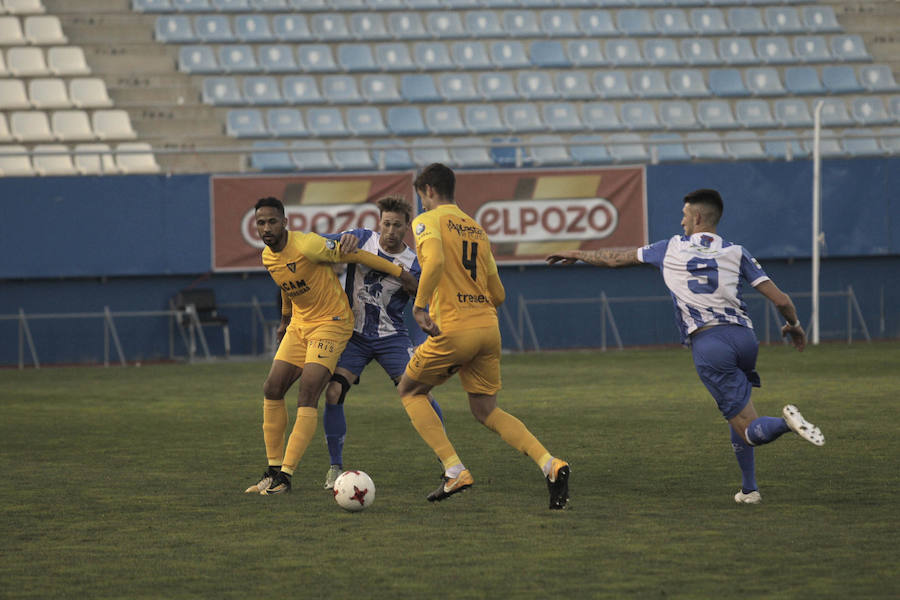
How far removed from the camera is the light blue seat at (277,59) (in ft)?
90.9

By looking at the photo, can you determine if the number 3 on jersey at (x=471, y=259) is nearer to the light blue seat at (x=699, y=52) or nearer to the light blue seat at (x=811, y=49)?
the light blue seat at (x=699, y=52)

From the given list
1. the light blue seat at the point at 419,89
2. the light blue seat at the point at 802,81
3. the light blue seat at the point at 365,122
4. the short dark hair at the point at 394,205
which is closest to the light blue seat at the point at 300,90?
the light blue seat at the point at 365,122

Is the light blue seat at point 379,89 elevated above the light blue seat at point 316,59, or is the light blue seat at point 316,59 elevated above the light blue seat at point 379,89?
the light blue seat at point 316,59

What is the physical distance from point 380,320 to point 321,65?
19.6 metres

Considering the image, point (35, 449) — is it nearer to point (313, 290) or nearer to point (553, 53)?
point (313, 290)

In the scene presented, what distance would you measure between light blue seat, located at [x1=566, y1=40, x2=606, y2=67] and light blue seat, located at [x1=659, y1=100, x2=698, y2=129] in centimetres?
184

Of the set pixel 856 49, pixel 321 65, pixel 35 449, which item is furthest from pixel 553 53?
pixel 35 449

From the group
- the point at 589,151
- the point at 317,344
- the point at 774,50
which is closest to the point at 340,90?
the point at 589,151

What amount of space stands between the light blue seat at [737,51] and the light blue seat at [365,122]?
26.1ft

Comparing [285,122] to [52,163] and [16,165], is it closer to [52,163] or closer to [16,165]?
[52,163]

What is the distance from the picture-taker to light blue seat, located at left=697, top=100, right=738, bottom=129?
90.8ft

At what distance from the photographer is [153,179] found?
2350 centimetres

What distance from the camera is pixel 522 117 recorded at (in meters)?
27.3

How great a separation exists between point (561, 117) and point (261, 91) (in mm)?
6223
